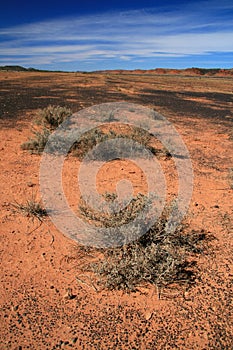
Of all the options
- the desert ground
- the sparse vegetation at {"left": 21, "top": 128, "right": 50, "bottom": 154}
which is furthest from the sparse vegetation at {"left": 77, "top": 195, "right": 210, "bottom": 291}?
the sparse vegetation at {"left": 21, "top": 128, "right": 50, "bottom": 154}

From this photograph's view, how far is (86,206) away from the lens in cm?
347

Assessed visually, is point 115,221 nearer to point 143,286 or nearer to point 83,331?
point 143,286

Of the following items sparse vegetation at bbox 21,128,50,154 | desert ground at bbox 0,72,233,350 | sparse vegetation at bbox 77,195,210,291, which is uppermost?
sparse vegetation at bbox 21,128,50,154

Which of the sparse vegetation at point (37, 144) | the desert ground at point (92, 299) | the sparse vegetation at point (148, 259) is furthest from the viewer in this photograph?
the sparse vegetation at point (37, 144)

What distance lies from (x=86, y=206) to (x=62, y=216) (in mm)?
418

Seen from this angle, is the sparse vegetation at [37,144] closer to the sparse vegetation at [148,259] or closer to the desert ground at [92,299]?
the desert ground at [92,299]

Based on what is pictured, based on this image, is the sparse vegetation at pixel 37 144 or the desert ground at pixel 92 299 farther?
the sparse vegetation at pixel 37 144

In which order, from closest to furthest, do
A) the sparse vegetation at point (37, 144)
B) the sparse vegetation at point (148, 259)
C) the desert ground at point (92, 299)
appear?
the desert ground at point (92, 299) < the sparse vegetation at point (148, 259) < the sparse vegetation at point (37, 144)

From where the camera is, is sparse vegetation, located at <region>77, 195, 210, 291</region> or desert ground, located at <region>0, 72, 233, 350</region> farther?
sparse vegetation, located at <region>77, 195, 210, 291</region>

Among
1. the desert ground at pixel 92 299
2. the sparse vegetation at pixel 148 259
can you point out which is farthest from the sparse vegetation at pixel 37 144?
the sparse vegetation at pixel 148 259

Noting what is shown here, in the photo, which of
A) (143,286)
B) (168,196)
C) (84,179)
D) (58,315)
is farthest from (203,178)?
(58,315)

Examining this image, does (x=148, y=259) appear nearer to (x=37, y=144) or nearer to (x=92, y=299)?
(x=92, y=299)

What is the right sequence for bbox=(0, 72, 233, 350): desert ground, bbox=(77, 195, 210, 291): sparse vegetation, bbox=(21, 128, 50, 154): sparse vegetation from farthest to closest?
1. bbox=(21, 128, 50, 154): sparse vegetation
2. bbox=(77, 195, 210, 291): sparse vegetation
3. bbox=(0, 72, 233, 350): desert ground

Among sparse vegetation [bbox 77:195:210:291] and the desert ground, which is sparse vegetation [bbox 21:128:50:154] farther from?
sparse vegetation [bbox 77:195:210:291]
